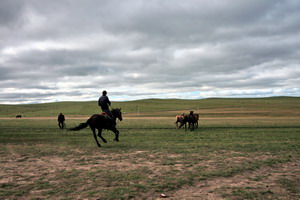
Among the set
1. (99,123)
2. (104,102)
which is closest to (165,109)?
(104,102)

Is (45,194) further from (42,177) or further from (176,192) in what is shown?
(176,192)

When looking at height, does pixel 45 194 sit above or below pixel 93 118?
below

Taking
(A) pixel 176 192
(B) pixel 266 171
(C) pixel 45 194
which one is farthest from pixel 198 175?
(C) pixel 45 194

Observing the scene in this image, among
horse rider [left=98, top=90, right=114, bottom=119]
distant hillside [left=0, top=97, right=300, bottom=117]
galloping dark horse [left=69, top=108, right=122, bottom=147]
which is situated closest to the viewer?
galloping dark horse [left=69, top=108, right=122, bottom=147]

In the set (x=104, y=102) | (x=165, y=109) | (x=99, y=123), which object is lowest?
(x=99, y=123)

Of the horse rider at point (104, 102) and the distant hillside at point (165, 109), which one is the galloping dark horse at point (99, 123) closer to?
the horse rider at point (104, 102)

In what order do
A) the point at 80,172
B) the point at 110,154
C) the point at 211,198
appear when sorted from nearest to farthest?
the point at 211,198, the point at 80,172, the point at 110,154

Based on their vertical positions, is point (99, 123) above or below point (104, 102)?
below

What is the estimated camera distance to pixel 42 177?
23.6 feet

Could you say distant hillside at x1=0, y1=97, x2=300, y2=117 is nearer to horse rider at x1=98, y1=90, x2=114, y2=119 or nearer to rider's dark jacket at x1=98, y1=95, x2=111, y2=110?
horse rider at x1=98, y1=90, x2=114, y2=119

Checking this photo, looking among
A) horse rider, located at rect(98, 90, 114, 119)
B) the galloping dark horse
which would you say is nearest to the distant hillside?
horse rider, located at rect(98, 90, 114, 119)

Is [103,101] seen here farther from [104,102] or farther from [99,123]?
[99,123]

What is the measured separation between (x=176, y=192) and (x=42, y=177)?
4090 millimetres

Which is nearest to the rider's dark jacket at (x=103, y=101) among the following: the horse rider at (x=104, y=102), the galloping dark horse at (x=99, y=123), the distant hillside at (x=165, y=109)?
the horse rider at (x=104, y=102)
